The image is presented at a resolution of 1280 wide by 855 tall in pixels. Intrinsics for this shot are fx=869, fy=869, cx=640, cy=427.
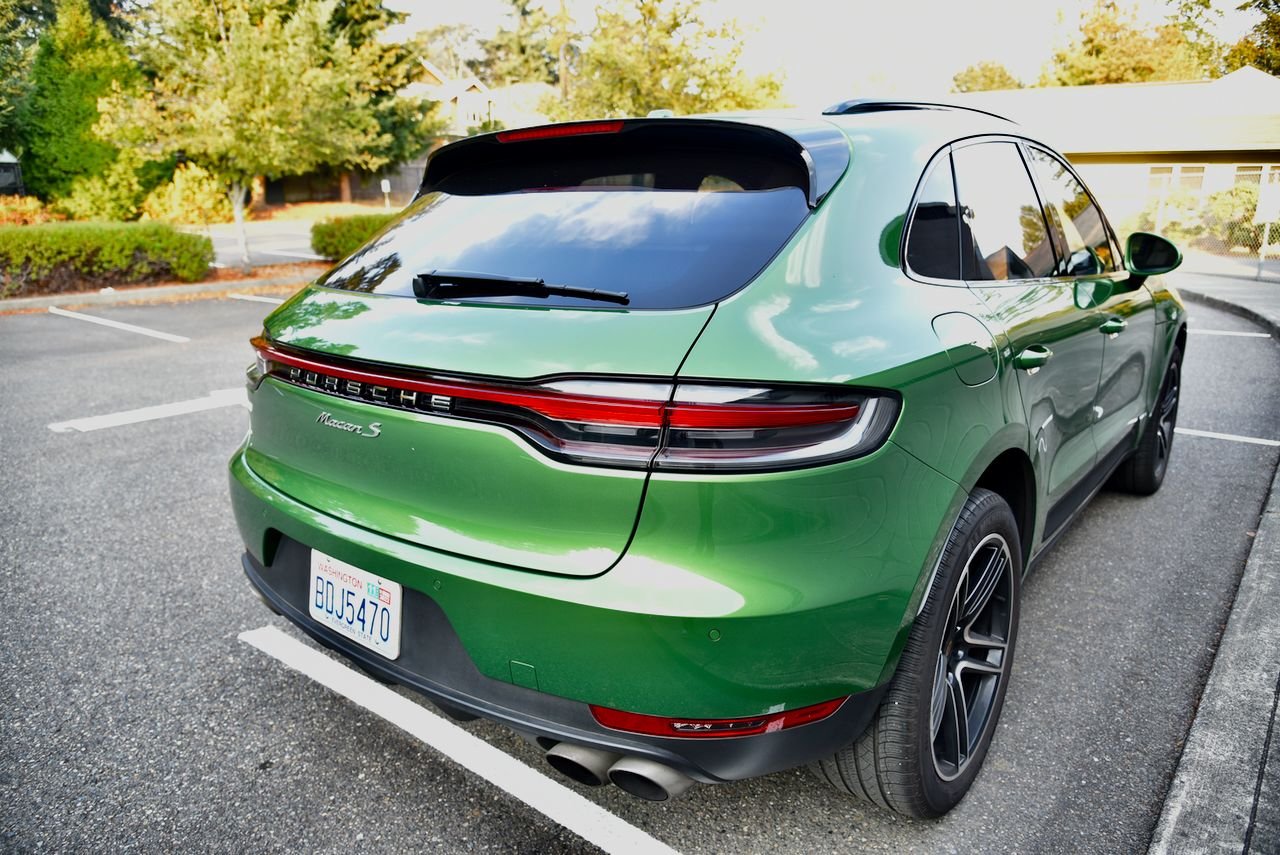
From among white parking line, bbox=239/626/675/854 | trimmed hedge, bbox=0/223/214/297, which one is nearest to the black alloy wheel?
white parking line, bbox=239/626/675/854

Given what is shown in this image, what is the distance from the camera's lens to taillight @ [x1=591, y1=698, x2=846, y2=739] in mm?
1691

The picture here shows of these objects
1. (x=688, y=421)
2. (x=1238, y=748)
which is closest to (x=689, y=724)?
(x=688, y=421)

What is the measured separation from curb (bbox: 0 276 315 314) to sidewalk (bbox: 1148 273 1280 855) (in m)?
13.9

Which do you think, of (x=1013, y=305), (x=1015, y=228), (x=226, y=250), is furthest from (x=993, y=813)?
(x=226, y=250)

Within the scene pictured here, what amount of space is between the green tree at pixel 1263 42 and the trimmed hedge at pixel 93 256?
28.5 m

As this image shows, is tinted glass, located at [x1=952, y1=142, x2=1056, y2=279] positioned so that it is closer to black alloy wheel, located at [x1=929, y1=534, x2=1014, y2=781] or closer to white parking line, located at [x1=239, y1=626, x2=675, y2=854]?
black alloy wheel, located at [x1=929, y1=534, x2=1014, y2=781]

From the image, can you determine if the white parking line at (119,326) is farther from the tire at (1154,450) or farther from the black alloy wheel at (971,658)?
the black alloy wheel at (971,658)

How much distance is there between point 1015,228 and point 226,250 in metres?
22.2

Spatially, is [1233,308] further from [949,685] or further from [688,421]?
[688,421]

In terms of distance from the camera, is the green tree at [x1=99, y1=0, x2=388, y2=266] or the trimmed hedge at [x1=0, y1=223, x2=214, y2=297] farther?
the green tree at [x1=99, y1=0, x2=388, y2=266]

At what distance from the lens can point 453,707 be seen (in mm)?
1888

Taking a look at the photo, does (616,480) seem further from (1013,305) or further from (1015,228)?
(1015,228)

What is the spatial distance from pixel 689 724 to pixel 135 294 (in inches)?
553

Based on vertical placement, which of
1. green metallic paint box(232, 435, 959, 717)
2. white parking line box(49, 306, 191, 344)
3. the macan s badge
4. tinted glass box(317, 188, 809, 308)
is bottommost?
Result: white parking line box(49, 306, 191, 344)
